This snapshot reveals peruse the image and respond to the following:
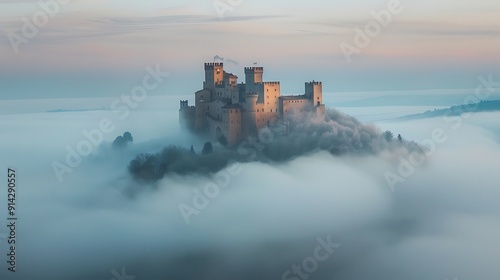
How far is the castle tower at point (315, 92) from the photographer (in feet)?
210

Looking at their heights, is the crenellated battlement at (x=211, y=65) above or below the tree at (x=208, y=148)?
above

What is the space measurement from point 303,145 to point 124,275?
1685 cm

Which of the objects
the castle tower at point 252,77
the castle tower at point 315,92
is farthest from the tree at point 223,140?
the castle tower at point 315,92

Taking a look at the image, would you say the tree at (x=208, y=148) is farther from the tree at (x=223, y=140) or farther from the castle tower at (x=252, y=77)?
the castle tower at (x=252, y=77)

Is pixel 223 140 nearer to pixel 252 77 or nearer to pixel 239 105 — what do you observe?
pixel 239 105

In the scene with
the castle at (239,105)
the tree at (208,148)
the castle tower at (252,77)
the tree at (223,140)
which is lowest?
the tree at (208,148)

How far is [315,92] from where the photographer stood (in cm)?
6412

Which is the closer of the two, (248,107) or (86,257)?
(248,107)

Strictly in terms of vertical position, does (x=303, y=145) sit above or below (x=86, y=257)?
above

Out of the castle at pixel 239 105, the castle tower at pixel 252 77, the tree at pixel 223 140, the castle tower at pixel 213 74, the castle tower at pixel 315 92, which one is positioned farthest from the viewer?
the castle tower at pixel 213 74

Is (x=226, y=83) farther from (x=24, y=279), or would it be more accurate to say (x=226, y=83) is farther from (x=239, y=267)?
(x=24, y=279)

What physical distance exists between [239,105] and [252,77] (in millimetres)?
2389

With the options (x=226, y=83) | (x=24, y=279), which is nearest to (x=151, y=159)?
(x=226, y=83)

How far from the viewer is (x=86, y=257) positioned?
66.6 meters
